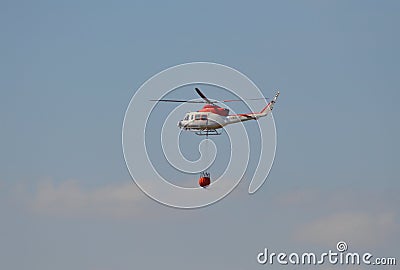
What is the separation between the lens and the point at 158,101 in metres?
83.2

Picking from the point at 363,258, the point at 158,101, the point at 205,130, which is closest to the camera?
the point at 363,258

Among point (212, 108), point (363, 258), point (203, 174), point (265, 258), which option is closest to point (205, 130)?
point (212, 108)

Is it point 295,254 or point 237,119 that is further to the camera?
point 237,119

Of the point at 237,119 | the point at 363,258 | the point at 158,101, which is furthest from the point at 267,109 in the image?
the point at 363,258

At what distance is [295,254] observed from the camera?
78062 mm

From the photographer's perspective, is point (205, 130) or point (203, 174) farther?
point (205, 130)

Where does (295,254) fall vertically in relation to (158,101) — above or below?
below

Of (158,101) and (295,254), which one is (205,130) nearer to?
(158,101)

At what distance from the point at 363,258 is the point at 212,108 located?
28.3 m

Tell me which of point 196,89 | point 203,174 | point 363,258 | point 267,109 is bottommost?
point 363,258

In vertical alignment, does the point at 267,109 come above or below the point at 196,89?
above

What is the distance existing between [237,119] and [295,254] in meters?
23.3

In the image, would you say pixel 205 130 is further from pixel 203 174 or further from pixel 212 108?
pixel 203 174

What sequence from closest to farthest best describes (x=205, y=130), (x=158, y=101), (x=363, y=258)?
(x=363, y=258), (x=158, y=101), (x=205, y=130)
